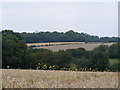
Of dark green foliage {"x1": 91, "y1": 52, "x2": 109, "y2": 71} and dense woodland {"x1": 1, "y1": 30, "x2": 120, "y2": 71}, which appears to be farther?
dense woodland {"x1": 1, "y1": 30, "x2": 120, "y2": 71}

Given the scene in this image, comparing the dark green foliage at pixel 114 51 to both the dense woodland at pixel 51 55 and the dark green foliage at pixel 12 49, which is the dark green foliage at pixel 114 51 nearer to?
the dense woodland at pixel 51 55

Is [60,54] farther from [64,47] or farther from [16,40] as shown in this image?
[16,40]

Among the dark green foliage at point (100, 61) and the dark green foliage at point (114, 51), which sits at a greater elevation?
the dark green foliage at point (114, 51)

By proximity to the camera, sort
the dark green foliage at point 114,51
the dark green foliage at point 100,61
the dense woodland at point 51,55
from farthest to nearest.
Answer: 1. the dense woodland at point 51,55
2. the dark green foliage at point 100,61
3. the dark green foliage at point 114,51

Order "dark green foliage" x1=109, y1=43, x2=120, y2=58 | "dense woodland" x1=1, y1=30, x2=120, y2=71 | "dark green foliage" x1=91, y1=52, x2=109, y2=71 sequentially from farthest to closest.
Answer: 1. "dense woodland" x1=1, y1=30, x2=120, y2=71
2. "dark green foliage" x1=91, y1=52, x2=109, y2=71
3. "dark green foliage" x1=109, y1=43, x2=120, y2=58

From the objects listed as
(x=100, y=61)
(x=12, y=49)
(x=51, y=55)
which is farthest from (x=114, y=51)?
(x=12, y=49)

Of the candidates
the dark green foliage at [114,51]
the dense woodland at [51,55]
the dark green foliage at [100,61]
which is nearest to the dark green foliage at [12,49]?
the dense woodland at [51,55]

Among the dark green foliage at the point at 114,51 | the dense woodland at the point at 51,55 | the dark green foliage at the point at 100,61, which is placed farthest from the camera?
the dense woodland at the point at 51,55

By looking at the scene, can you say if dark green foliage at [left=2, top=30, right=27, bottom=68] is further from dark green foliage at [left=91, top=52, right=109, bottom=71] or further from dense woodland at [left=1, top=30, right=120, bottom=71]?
dark green foliage at [left=91, top=52, right=109, bottom=71]

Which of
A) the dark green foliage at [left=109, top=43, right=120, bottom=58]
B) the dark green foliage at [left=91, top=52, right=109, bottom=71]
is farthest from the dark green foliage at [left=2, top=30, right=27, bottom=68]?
the dark green foliage at [left=109, top=43, right=120, bottom=58]

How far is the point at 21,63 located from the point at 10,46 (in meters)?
3.88

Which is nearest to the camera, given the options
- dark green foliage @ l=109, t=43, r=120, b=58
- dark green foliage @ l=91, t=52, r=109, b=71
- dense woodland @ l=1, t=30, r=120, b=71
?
dark green foliage @ l=109, t=43, r=120, b=58

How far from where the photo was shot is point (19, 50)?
2214 cm

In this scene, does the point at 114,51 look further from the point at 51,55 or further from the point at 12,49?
the point at 12,49
